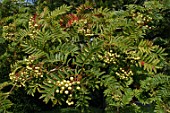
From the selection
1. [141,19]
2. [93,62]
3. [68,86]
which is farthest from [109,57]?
[141,19]

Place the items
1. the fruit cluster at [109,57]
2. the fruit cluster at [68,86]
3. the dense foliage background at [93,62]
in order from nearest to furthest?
the fruit cluster at [68,86] < the dense foliage background at [93,62] < the fruit cluster at [109,57]

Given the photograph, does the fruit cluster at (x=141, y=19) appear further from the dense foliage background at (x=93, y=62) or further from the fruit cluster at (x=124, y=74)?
the fruit cluster at (x=124, y=74)

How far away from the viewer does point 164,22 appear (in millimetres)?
4875

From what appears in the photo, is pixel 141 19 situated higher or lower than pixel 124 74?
higher

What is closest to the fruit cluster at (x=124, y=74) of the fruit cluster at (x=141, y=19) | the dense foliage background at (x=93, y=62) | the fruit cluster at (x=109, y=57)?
the dense foliage background at (x=93, y=62)

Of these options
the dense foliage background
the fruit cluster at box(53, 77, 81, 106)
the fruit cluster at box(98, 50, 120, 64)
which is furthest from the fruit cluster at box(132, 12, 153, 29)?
the fruit cluster at box(53, 77, 81, 106)

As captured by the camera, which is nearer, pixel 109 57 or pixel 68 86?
pixel 68 86

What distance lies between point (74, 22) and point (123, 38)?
0.61 m

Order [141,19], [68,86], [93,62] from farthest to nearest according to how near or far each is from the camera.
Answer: [141,19] < [93,62] < [68,86]

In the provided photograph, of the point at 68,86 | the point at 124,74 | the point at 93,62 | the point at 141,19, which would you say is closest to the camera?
the point at 68,86

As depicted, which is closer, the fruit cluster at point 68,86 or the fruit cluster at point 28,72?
the fruit cluster at point 68,86

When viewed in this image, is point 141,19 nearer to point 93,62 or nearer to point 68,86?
point 93,62

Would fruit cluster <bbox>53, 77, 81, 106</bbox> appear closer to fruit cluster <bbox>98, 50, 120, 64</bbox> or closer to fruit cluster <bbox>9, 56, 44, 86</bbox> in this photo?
fruit cluster <bbox>9, 56, 44, 86</bbox>

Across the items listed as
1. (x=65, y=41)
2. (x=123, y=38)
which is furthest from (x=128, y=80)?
(x=65, y=41)
